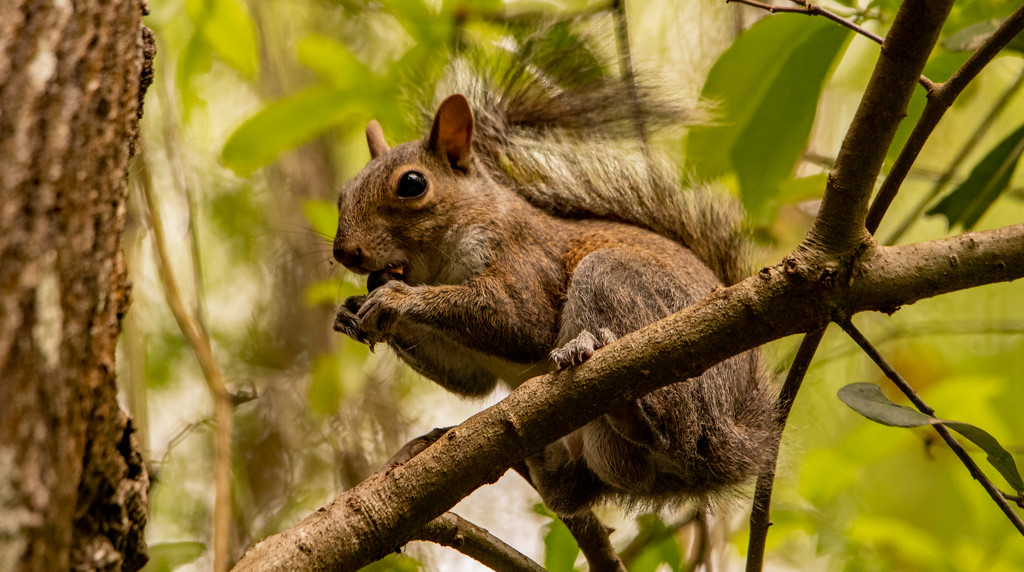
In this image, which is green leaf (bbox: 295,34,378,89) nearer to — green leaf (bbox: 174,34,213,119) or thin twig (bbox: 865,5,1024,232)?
green leaf (bbox: 174,34,213,119)

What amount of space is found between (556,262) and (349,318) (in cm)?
63

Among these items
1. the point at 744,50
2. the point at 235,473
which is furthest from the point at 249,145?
the point at 235,473

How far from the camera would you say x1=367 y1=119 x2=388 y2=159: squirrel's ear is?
9.73ft

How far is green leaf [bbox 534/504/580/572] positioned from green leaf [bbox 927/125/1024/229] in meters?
1.29

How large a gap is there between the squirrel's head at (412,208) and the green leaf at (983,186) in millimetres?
1275

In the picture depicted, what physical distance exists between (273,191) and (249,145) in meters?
1.77

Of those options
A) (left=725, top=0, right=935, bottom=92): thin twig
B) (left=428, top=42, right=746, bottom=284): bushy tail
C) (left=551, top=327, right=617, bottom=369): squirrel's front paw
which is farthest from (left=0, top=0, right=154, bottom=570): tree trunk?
(left=428, top=42, right=746, bottom=284): bushy tail

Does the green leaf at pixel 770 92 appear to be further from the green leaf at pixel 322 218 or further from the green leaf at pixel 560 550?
the green leaf at pixel 322 218

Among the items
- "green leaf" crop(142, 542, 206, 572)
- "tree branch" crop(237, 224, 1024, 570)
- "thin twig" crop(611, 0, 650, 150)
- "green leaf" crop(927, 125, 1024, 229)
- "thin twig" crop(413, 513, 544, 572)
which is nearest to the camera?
"tree branch" crop(237, 224, 1024, 570)

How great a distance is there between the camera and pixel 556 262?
254 cm

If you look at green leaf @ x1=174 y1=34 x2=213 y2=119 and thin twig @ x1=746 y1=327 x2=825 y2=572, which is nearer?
thin twig @ x1=746 y1=327 x2=825 y2=572

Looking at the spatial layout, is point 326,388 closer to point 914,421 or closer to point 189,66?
point 189,66

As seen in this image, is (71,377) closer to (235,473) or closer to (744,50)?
(744,50)

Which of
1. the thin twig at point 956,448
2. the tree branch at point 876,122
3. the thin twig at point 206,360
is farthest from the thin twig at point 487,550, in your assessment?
the tree branch at point 876,122
